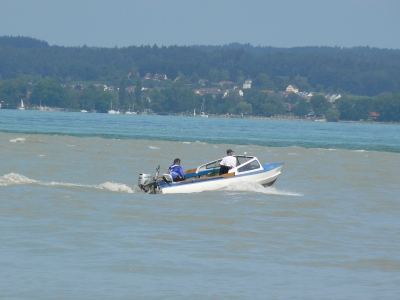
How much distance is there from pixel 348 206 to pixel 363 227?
4.57 meters

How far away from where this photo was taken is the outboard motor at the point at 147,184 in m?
25.7

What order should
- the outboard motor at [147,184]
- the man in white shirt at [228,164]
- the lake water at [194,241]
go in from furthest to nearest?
the man in white shirt at [228,164], the outboard motor at [147,184], the lake water at [194,241]

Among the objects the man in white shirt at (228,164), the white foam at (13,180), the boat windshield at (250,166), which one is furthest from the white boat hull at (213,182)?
the white foam at (13,180)

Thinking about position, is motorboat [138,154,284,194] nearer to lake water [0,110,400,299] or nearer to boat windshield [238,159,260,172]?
boat windshield [238,159,260,172]

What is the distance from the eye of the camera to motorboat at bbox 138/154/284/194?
25766 mm

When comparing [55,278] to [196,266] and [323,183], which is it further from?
[323,183]

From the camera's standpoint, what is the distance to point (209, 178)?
87.9ft

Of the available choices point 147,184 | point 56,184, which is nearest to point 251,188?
point 147,184

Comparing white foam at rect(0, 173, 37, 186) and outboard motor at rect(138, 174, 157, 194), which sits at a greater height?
outboard motor at rect(138, 174, 157, 194)

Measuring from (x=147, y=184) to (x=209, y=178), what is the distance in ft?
7.09

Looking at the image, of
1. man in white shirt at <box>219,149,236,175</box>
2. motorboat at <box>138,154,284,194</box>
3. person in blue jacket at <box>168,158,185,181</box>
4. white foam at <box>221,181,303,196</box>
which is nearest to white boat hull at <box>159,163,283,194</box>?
motorboat at <box>138,154,284,194</box>

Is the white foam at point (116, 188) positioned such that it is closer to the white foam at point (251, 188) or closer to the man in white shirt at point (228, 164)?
the white foam at point (251, 188)

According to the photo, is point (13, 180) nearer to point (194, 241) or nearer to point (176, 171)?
point (176, 171)

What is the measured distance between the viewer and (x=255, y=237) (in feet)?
62.0
